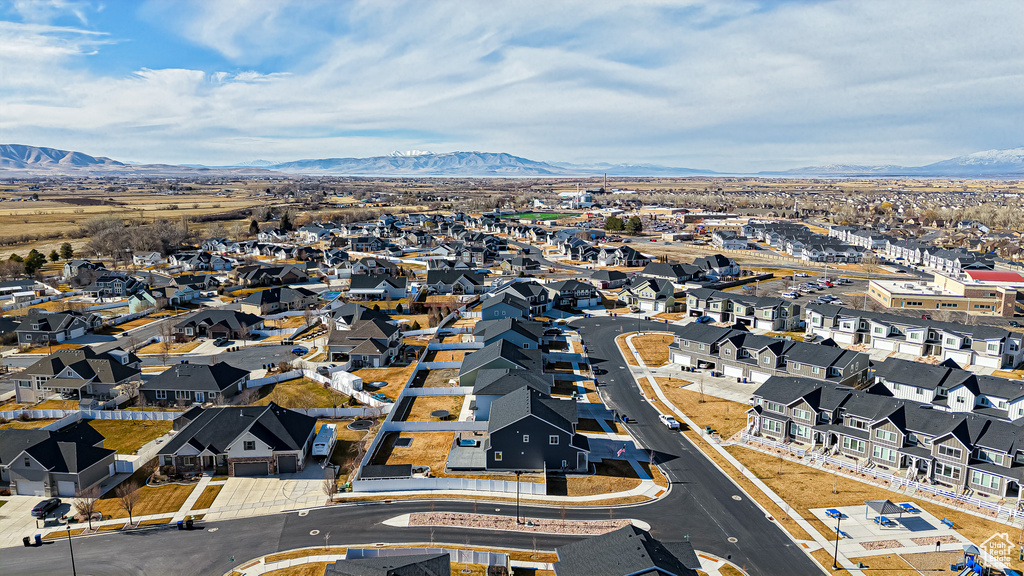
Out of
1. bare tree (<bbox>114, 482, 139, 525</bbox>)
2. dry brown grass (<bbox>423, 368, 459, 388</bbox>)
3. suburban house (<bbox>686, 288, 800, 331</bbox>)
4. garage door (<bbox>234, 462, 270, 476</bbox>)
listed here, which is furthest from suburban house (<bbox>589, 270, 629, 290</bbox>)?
bare tree (<bbox>114, 482, 139, 525</bbox>)

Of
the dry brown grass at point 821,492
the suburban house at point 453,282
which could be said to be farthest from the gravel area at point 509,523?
the suburban house at point 453,282

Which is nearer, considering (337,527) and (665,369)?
(337,527)

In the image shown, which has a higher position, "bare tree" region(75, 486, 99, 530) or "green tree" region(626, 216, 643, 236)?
"green tree" region(626, 216, 643, 236)

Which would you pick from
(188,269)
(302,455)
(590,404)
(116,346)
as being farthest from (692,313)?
(188,269)

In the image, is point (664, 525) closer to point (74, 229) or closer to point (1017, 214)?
point (74, 229)

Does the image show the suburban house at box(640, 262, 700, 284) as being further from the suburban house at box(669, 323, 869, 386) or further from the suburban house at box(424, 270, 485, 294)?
the suburban house at box(669, 323, 869, 386)

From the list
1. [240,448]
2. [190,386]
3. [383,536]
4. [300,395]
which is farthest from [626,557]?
[190,386]

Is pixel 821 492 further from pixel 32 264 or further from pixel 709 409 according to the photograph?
pixel 32 264

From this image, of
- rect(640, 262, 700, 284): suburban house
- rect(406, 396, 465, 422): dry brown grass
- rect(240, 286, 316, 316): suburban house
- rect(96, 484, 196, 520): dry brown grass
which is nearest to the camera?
rect(96, 484, 196, 520): dry brown grass
